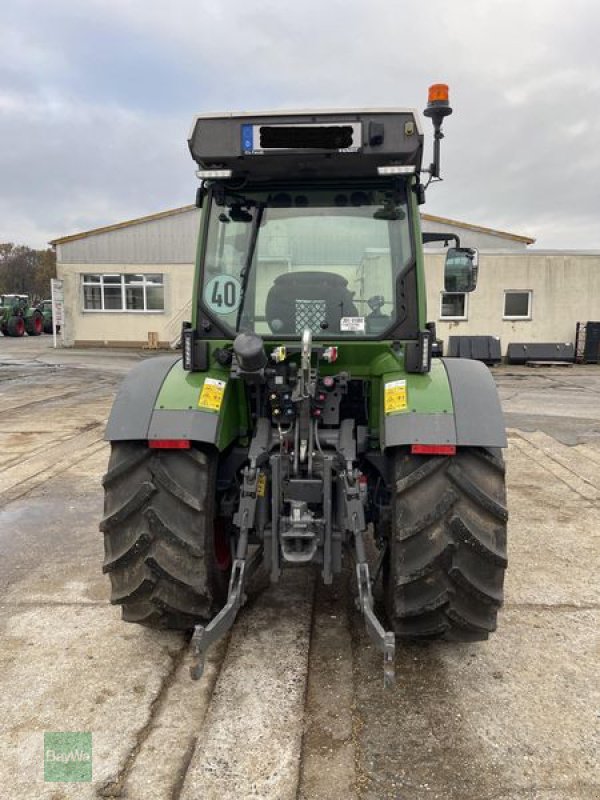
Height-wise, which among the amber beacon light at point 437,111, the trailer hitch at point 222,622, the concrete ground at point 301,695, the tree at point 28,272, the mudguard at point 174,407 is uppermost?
the tree at point 28,272

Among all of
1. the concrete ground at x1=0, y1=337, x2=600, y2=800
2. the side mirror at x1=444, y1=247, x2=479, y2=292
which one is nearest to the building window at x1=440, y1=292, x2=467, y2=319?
the concrete ground at x1=0, y1=337, x2=600, y2=800

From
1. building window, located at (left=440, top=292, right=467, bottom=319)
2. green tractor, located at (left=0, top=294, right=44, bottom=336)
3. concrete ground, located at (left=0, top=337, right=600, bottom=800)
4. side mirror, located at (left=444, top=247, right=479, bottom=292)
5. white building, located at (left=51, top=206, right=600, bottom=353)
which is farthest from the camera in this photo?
green tractor, located at (left=0, top=294, right=44, bottom=336)

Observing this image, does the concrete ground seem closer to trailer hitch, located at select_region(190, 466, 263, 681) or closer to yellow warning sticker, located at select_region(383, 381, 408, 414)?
trailer hitch, located at select_region(190, 466, 263, 681)

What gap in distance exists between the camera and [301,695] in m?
2.89

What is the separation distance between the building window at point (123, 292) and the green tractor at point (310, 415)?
854 inches

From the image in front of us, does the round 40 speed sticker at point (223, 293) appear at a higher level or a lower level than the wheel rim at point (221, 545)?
higher

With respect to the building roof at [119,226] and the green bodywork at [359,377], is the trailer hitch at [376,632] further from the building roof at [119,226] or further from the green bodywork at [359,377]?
the building roof at [119,226]

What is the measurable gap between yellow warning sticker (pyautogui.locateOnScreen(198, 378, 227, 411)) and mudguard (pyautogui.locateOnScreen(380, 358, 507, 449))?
33.2 inches

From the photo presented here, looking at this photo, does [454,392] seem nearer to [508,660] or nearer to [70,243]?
[508,660]

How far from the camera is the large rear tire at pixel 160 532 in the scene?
3.02m

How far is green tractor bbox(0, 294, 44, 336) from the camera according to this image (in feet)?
104

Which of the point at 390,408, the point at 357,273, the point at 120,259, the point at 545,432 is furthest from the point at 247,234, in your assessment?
the point at 120,259

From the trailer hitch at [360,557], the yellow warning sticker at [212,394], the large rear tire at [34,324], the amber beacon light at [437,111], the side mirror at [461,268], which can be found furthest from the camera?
the large rear tire at [34,324]

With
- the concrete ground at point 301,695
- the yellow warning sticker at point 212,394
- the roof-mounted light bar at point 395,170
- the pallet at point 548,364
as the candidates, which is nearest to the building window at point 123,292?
the pallet at point 548,364
